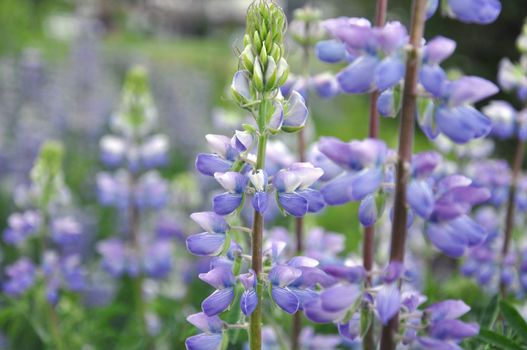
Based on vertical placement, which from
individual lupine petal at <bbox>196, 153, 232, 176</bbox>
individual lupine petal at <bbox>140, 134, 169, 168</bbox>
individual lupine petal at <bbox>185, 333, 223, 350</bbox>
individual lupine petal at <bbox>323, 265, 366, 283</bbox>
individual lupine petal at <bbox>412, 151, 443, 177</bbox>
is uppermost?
individual lupine petal at <bbox>412, 151, 443, 177</bbox>

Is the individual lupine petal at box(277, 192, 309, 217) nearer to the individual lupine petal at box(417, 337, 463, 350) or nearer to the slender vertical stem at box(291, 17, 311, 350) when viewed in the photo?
the individual lupine petal at box(417, 337, 463, 350)

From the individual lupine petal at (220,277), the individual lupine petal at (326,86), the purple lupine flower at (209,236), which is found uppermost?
the individual lupine petal at (326,86)

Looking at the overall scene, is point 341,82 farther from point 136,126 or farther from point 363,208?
point 136,126

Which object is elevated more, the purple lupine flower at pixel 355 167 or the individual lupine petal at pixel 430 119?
the individual lupine petal at pixel 430 119

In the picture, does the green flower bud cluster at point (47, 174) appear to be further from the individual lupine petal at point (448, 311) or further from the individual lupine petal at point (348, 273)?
the individual lupine petal at point (448, 311)

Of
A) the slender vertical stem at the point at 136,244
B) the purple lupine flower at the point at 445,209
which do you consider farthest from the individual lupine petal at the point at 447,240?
the slender vertical stem at the point at 136,244

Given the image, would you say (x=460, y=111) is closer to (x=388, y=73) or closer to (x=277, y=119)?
(x=388, y=73)

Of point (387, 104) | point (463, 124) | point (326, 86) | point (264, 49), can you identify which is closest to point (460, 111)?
point (463, 124)

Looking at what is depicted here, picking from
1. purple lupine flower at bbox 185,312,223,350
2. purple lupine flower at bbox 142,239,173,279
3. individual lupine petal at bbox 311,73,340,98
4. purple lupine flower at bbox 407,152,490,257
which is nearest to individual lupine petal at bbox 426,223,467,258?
purple lupine flower at bbox 407,152,490,257
